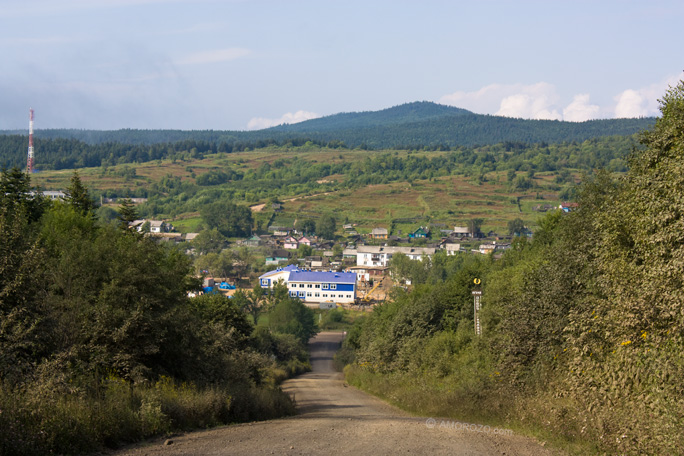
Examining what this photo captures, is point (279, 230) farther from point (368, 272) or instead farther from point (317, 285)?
point (317, 285)

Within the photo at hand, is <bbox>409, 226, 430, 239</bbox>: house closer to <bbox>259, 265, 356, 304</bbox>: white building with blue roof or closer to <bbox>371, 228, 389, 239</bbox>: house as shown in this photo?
<bbox>371, 228, 389, 239</bbox>: house

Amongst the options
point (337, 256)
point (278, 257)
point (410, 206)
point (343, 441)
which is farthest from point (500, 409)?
point (410, 206)

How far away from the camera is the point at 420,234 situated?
157 metres

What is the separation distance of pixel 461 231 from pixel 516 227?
13.3 m

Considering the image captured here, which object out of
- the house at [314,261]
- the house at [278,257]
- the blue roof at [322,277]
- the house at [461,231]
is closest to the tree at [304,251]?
the house at [278,257]

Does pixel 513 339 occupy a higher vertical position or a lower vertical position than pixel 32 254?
lower

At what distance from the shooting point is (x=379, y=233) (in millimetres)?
158375

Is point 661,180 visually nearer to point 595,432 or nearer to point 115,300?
point 595,432

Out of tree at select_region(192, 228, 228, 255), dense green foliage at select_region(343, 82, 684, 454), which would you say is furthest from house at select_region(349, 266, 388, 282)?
dense green foliage at select_region(343, 82, 684, 454)

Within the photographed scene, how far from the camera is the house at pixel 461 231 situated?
5999 inches

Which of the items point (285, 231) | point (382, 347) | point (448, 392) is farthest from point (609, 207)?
point (285, 231)

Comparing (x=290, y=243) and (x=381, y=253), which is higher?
(x=381, y=253)

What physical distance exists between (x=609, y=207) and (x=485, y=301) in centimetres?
1489

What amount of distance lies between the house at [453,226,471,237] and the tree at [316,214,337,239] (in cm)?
2989
